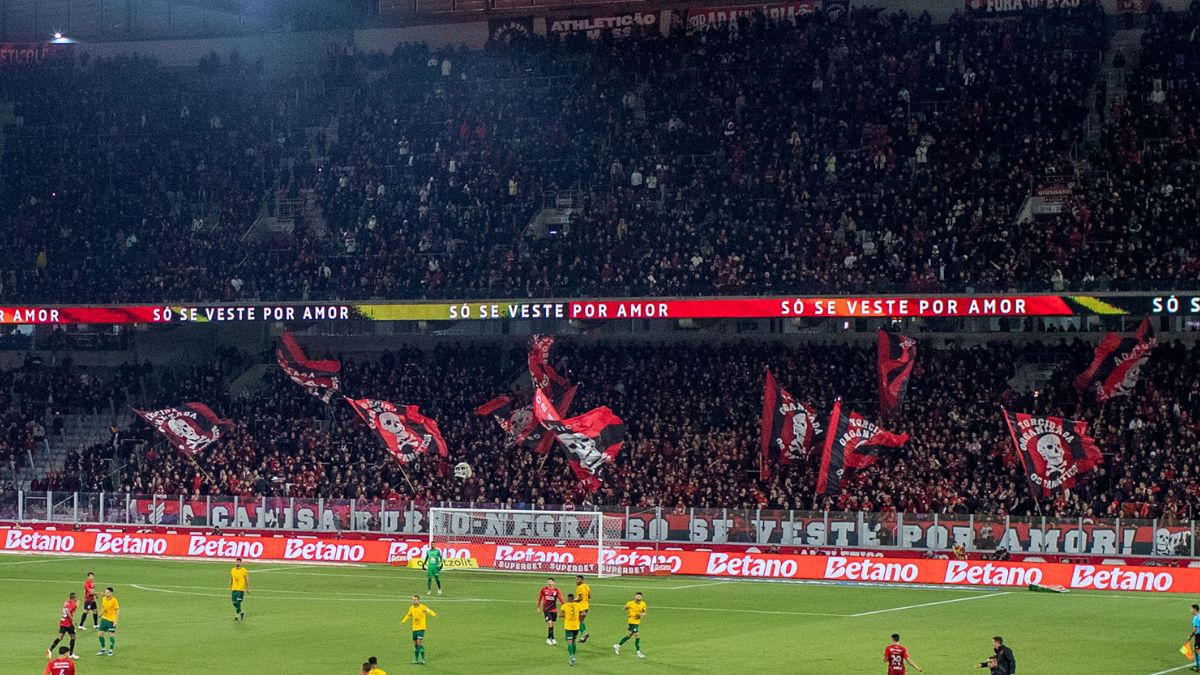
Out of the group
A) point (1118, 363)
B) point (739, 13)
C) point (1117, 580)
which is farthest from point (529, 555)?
point (739, 13)

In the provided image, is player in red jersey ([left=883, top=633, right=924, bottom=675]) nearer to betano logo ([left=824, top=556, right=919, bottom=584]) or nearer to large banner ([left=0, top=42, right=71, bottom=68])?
betano logo ([left=824, top=556, right=919, bottom=584])

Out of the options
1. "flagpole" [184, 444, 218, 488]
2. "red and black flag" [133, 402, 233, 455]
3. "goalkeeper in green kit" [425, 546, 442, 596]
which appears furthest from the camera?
"flagpole" [184, 444, 218, 488]

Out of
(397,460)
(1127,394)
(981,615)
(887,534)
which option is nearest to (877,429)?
(887,534)

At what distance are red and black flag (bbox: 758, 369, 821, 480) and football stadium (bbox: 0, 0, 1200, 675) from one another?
11 centimetres

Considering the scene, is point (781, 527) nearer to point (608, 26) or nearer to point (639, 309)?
point (639, 309)

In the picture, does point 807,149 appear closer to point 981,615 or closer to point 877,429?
point 877,429

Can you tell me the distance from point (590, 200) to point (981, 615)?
2438cm

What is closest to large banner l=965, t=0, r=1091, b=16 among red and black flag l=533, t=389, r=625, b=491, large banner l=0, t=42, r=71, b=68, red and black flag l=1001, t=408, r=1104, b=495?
red and black flag l=1001, t=408, r=1104, b=495

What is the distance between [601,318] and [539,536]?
27.5 feet

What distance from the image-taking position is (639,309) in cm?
5672

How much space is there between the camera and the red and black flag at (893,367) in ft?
176

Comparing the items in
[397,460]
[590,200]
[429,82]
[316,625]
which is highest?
[429,82]

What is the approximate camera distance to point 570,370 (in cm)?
6103

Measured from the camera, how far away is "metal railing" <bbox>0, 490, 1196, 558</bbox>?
47.7m
